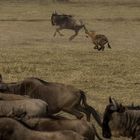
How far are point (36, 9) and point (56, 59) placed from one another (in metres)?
24.5

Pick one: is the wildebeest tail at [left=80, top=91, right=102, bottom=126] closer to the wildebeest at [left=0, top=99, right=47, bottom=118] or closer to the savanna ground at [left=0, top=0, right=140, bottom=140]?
the savanna ground at [left=0, top=0, right=140, bottom=140]

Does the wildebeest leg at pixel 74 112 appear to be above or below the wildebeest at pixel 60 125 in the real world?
below

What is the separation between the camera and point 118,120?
12.0 m

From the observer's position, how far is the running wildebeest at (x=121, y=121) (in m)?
11.9

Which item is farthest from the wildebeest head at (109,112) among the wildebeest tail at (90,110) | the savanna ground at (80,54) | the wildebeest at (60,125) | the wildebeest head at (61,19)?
the wildebeest head at (61,19)

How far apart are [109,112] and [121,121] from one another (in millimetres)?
290

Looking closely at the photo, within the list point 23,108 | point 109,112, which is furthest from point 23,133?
point 109,112

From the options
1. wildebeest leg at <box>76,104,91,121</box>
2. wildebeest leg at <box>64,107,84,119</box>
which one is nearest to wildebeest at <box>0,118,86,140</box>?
wildebeest leg at <box>64,107,84,119</box>

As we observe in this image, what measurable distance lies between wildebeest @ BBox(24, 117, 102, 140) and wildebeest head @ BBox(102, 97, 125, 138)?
0.80 meters

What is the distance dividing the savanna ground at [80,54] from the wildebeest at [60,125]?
4.99 metres

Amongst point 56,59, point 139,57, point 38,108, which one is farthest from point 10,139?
point 139,57

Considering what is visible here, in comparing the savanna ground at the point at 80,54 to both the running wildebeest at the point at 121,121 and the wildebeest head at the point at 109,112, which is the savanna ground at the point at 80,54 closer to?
the wildebeest head at the point at 109,112

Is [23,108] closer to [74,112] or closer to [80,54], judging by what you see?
[74,112]

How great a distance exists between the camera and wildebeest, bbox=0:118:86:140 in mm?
10219
